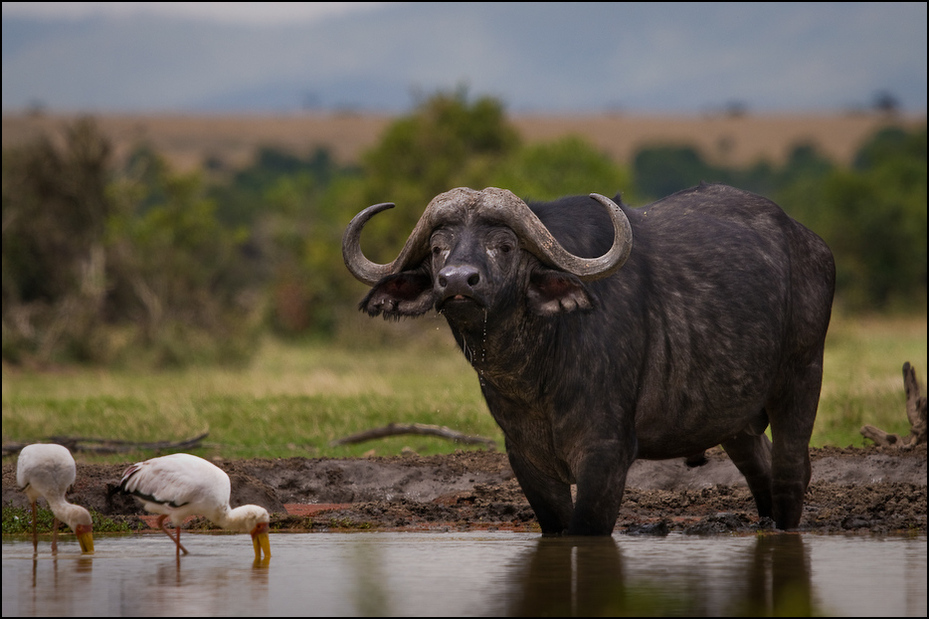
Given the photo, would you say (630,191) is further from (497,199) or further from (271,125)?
(271,125)

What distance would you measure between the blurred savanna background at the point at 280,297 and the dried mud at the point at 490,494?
1787 millimetres

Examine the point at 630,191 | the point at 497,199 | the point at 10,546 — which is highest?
the point at 630,191

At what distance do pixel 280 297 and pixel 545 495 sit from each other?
91.6 ft

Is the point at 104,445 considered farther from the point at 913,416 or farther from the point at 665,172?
the point at 665,172

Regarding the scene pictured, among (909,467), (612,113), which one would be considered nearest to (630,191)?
(909,467)

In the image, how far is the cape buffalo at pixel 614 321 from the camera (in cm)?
715

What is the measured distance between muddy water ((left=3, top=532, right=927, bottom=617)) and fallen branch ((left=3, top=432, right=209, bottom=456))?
4.15 metres

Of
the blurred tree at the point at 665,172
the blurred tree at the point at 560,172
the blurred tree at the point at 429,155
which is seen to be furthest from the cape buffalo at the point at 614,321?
the blurred tree at the point at 665,172

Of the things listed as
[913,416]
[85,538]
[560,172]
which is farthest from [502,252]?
[560,172]

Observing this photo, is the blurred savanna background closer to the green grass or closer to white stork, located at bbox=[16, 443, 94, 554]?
the green grass

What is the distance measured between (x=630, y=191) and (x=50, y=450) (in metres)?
35.6

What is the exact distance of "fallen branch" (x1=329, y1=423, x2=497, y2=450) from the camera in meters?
12.7

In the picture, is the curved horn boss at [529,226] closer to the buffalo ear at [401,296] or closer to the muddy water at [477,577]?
the buffalo ear at [401,296]

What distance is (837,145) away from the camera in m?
118
